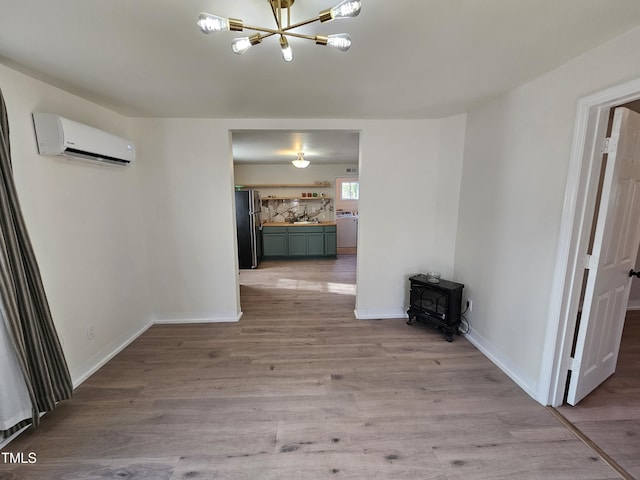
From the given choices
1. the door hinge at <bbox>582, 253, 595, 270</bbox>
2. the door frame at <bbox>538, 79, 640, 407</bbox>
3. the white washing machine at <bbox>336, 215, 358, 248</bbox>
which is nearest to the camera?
the door frame at <bbox>538, 79, 640, 407</bbox>

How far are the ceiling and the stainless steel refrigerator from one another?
2981 millimetres

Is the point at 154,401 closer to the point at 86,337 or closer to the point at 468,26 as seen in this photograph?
the point at 86,337

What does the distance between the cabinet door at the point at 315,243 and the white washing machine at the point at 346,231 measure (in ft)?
2.29

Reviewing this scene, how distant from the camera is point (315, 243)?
Answer: 630 centimetres

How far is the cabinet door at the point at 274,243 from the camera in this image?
6.23 metres

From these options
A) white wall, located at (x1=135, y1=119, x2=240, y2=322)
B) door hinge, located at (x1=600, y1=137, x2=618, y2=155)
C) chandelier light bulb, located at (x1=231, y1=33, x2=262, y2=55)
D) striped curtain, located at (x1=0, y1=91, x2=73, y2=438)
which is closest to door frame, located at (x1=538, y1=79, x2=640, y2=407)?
door hinge, located at (x1=600, y1=137, x2=618, y2=155)

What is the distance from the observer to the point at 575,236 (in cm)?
166

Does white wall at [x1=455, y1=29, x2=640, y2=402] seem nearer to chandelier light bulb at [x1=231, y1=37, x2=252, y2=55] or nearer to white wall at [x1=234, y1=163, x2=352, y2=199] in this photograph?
chandelier light bulb at [x1=231, y1=37, x2=252, y2=55]

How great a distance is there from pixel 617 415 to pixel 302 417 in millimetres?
2081

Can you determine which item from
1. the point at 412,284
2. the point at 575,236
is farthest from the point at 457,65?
the point at 412,284

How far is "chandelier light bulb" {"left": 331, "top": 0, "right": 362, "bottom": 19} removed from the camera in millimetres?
976

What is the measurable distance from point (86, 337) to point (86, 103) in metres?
1.95

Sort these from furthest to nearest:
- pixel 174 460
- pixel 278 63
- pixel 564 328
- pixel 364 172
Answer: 1. pixel 364 172
2. pixel 564 328
3. pixel 278 63
4. pixel 174 460

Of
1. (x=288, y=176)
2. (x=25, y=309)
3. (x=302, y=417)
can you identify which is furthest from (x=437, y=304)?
(x=288, y=176)
